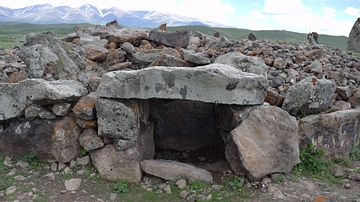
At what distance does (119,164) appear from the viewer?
521 centimetres

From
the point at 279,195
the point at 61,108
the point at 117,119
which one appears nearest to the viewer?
the point at 279,195

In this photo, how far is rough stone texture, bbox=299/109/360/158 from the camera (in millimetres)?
5590

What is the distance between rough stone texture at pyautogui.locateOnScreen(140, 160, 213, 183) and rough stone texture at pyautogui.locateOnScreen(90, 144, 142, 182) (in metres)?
0.17

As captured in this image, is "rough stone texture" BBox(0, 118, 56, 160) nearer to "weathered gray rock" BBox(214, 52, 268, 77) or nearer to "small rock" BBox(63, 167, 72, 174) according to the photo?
"small rock" BBox(63, 167, 72, 174)

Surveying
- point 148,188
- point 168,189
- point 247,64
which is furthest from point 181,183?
point 247,64

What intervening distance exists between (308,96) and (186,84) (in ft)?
7.68

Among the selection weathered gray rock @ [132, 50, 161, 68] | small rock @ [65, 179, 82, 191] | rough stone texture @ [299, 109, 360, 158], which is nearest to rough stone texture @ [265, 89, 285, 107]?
rough stone texture @ [299, 109, 360, 158]

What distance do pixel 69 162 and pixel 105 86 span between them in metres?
1.56

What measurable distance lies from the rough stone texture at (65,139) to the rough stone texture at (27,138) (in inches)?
4.1

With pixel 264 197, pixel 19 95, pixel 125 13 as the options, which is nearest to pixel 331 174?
pixel 264 197

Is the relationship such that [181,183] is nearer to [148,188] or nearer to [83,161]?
[148,188]

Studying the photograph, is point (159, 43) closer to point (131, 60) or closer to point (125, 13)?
Answer: point (131, 60)

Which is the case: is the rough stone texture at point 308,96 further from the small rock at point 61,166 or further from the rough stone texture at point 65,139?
the small rock at point 61,166

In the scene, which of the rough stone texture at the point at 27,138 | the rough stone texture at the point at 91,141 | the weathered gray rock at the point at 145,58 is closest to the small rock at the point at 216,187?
the rough stone texture at the point at 91,141
